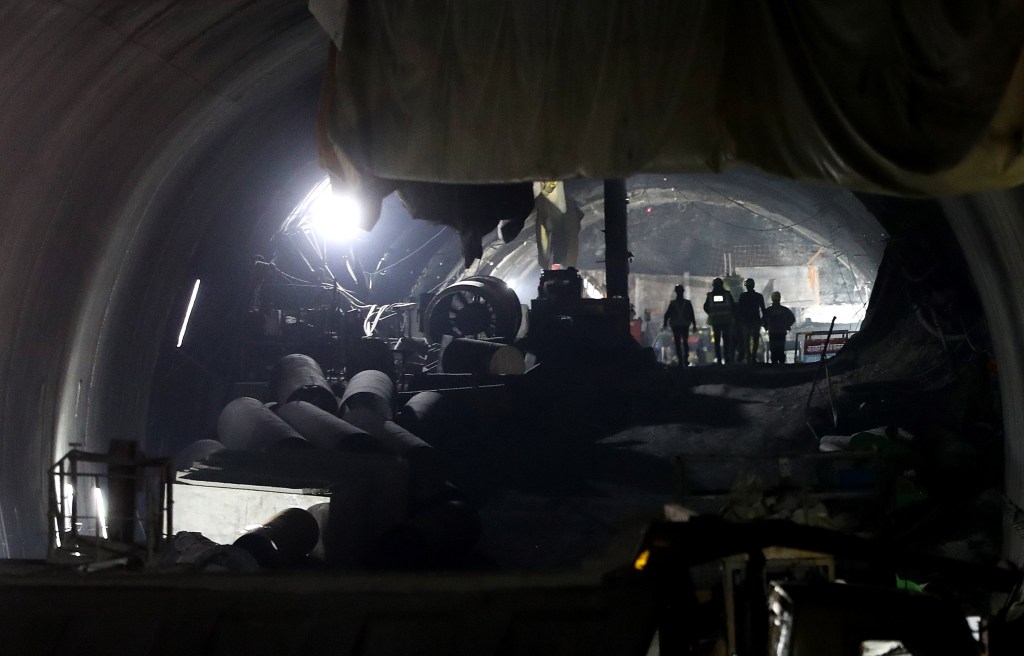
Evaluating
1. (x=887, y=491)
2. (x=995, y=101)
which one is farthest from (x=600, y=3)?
(x=887, y=491)

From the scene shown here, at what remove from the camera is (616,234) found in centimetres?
2175

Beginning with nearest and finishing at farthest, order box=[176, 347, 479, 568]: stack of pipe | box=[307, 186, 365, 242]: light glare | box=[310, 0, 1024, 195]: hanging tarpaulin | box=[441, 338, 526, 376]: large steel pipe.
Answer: box=[310, 0, 1024, 195]: hanging tarpaulin → box=[176, 347, 479, 568]: stack of pipe → box=[441, 338, 526, 376]: large steel pipe → box=[307, 186, 365, 242]: light glare

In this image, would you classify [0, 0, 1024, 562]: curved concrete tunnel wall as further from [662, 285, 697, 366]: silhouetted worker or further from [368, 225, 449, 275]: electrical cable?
[368, 225, 449, 275]: electrical cable

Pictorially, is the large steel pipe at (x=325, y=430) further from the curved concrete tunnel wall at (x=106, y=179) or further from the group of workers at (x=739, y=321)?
the group of workers at (x=739, y=321)

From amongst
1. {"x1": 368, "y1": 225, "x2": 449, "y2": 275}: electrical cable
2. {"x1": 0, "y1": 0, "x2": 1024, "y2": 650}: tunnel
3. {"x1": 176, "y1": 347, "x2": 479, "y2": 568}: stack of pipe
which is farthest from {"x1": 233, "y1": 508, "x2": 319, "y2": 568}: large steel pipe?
{"x1": 368, "y1": 225, "x2": 449, "y2": 275}: electrical cable

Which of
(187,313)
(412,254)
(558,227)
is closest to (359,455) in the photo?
(187,313)

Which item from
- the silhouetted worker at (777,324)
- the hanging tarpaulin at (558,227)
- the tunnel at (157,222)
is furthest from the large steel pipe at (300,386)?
the silhouetted worker at (777,324)

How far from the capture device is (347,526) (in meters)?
9.46

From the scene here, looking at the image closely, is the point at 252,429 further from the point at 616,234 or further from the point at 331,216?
the point at 616,234

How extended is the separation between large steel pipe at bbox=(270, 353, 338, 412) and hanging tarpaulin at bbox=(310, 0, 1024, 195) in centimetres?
800

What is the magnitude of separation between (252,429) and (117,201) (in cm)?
423

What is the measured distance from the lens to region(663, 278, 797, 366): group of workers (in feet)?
67.7

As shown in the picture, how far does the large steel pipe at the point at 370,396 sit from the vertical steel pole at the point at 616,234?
24.8 ft

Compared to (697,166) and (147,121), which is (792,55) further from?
(147,121)
